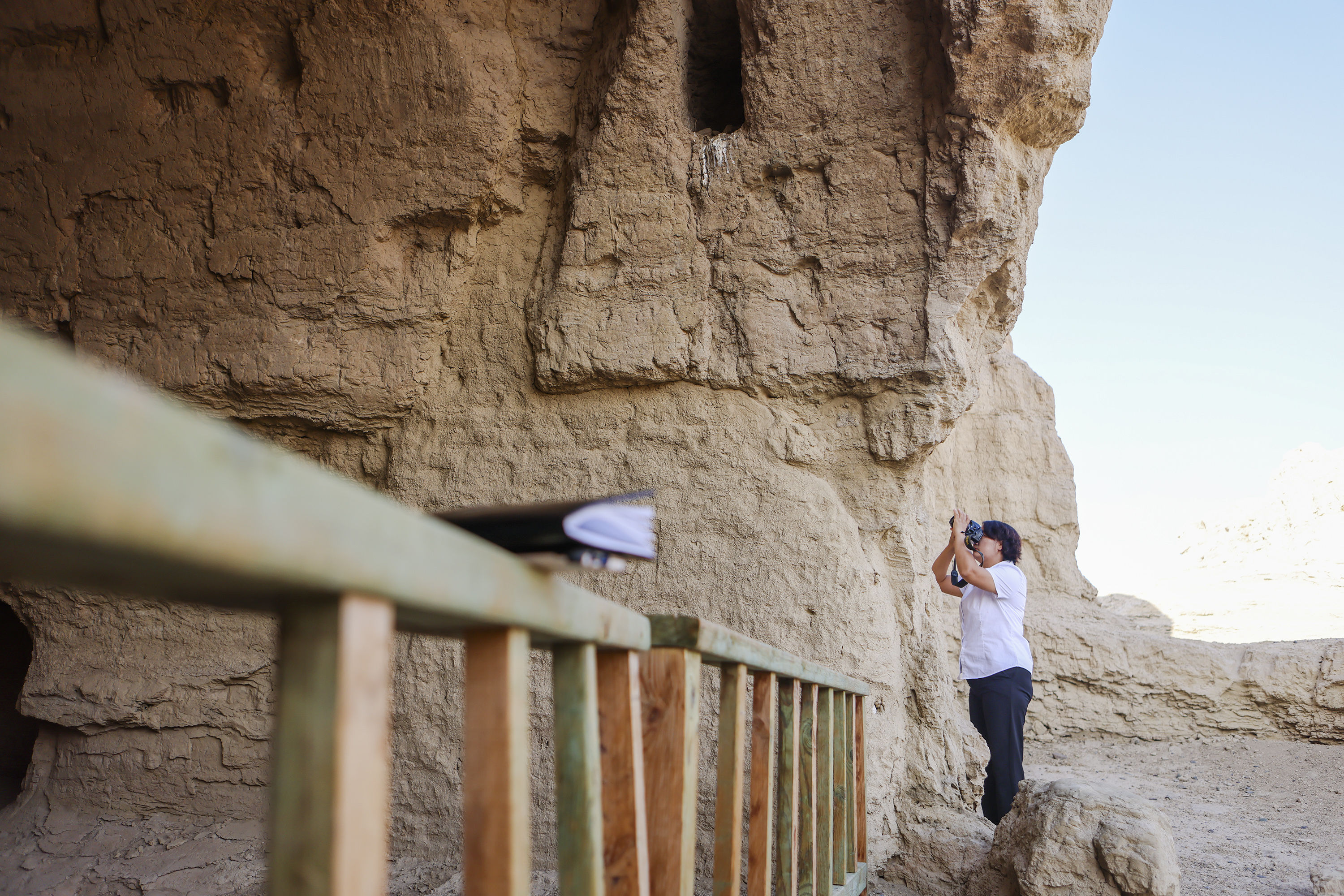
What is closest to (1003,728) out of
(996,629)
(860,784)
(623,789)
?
(996,629)

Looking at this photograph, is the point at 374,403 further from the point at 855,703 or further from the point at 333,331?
the point at 855,703

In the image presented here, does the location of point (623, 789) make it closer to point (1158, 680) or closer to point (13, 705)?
point (1158, 680)

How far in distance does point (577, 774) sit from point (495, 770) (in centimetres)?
18

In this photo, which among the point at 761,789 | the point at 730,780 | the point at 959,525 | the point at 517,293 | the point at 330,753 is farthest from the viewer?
the point at 517,293

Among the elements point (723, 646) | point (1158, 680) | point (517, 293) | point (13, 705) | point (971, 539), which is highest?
point (517, 293)

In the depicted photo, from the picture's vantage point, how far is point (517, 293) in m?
3.93

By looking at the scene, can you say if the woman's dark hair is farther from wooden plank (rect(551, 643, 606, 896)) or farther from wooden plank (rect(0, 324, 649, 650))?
wooden plank (rect(0, 324, 649, 650))

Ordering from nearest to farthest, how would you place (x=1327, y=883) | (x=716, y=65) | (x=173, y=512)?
1. (x=173, y=512)
2. (x=1327, y=883)
3. (x=716, y=65)

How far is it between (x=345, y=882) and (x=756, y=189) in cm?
359

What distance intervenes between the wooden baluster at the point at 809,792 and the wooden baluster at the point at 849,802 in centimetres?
35

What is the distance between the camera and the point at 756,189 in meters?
3.76

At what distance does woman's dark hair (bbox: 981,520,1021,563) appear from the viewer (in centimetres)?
380

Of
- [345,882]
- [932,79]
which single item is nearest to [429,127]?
[932,79]

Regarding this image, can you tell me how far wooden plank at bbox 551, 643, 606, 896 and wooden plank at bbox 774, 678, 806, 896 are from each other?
976 millimetres
